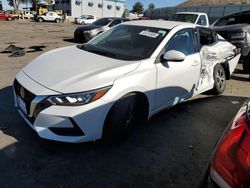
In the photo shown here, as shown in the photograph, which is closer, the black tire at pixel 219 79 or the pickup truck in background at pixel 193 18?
the black tire at pixel 219 79

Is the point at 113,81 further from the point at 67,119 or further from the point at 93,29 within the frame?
the point at 93,29

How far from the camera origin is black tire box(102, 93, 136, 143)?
10.4 feet

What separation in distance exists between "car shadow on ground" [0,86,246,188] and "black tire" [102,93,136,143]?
0.61 feet

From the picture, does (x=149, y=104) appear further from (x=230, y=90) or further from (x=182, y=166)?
(x=230, y=90)

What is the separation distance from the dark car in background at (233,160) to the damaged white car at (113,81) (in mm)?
1684

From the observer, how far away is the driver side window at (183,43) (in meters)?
4.02

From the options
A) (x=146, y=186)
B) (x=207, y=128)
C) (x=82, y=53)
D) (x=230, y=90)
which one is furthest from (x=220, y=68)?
(x=146, y=186)

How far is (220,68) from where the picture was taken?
5.50m

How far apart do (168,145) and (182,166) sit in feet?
1.56

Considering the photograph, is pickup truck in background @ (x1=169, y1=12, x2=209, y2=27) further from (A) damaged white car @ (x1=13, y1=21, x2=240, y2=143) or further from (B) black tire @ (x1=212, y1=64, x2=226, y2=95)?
(A) damaged white car @ (x1=13, y1=21, x2=240, y2=143)

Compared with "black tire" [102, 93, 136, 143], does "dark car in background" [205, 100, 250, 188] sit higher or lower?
higher

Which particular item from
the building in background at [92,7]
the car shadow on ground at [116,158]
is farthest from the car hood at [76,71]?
the building in background at [92,7]

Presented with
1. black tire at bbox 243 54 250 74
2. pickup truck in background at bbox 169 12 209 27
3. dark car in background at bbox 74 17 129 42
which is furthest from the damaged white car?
dark car in background at bbox 74 17 129 42

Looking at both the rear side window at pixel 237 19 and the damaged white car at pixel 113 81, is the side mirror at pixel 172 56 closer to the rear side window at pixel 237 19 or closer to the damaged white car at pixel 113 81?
the damaged white car at pixel 113 81
